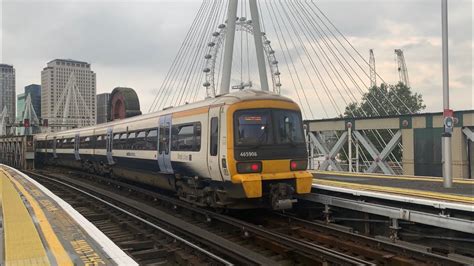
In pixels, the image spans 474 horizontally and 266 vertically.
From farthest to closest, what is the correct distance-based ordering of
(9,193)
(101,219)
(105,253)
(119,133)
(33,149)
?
(33,149) < (119,133) < (9,193) < (101,219) < (105,253)

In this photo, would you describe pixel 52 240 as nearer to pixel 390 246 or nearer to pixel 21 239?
pixel 21 239

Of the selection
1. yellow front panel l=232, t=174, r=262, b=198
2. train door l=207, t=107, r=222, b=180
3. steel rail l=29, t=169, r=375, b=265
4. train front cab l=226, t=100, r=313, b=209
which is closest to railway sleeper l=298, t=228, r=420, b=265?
steel rail l=29, t=169, r=375, b=265

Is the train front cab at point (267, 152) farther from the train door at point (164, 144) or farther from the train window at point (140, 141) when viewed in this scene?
the train window at point (140, 141)

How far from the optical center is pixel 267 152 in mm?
10219

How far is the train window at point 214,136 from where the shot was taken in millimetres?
10398

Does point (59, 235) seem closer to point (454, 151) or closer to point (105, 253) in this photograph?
point (105, 253)

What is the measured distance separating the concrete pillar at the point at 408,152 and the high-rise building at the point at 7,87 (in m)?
100

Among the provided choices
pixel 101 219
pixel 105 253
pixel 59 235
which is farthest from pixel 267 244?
pixel 101 219

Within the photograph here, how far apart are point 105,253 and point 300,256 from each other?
340 cm

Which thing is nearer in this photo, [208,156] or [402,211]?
[402,211]

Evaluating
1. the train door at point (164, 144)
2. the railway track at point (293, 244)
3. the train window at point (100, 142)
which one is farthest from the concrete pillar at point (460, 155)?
the train window at point (100, 142)

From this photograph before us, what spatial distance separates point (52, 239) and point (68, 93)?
3928 inches

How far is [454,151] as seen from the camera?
51.2 ft

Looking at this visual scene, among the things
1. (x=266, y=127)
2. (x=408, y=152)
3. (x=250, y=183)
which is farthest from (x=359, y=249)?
(x=408, y=152)
